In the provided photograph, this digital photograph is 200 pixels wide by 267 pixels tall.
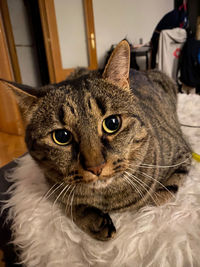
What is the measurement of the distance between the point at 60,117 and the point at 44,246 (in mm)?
422

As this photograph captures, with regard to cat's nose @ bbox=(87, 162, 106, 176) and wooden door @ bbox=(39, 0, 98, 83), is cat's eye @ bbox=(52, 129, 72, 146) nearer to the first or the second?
cat's nose @ bbox=(87, 162, 106, 176)

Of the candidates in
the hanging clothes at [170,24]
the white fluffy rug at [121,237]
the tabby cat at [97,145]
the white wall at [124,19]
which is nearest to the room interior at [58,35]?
the white wall at [124,19]

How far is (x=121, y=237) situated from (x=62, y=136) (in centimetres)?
36

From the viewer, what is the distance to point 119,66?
0.63m

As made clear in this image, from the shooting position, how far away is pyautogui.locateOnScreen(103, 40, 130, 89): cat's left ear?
0.59m

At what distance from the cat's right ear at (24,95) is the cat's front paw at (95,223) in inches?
15.1

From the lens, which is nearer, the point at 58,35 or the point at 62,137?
the point at 62,137

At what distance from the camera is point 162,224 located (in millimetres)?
590

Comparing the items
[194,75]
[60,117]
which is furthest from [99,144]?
[194,75]

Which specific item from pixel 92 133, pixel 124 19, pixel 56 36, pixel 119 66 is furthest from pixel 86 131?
pixel 124 19

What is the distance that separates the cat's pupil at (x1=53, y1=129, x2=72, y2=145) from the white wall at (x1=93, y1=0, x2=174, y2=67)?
3.33 meters

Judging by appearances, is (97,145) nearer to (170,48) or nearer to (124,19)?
(170,48)

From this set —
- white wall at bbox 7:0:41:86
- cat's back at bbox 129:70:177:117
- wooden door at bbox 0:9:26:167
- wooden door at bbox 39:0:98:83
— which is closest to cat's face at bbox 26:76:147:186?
cat's back at bbox 129:70:177:117

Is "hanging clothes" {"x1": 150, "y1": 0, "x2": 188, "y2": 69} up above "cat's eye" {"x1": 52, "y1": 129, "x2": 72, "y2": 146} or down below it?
above
